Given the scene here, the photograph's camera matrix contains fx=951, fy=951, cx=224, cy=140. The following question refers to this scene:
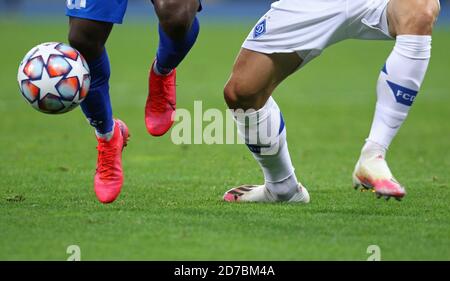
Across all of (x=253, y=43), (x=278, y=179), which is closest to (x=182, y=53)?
(x=253, y=43)

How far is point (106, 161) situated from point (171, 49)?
0.88 meters

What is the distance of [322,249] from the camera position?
493 centimetres

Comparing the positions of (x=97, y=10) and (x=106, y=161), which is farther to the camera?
(x=106, y=161)

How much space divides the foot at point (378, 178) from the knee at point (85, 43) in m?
1.84

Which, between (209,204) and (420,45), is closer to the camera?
(420,45)

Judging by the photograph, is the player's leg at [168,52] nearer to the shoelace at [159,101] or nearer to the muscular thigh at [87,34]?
the shoelace at [159,101]

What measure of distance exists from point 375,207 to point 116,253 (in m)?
2.18

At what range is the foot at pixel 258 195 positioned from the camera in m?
6.52

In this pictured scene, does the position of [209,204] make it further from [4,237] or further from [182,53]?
[4,237]

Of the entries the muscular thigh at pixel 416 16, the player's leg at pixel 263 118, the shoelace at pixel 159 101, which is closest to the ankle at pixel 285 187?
the player's leg at pixel 263 118

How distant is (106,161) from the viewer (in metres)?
6.47

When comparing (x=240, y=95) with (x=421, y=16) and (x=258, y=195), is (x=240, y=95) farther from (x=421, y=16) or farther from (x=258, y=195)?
(x=421, y=16)

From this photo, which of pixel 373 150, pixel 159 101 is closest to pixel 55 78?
pixel 159 101

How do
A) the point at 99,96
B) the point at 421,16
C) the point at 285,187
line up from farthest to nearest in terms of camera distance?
the point at 285,187 → the point at 99,96 → the point at 421,16
